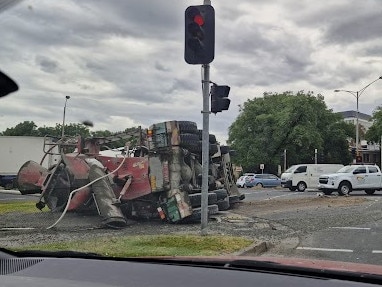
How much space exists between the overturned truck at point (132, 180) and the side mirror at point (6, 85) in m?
7.58

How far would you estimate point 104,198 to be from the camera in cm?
1075

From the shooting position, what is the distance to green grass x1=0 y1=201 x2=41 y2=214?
35.4ft

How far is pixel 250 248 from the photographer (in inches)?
290

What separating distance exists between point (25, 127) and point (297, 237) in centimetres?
555

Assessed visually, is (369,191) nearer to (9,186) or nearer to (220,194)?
(220,194)

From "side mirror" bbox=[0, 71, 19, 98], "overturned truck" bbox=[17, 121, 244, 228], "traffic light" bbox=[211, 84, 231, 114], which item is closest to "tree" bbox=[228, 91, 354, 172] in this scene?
"traffic light" bbox=[211, 84, 231, 114]

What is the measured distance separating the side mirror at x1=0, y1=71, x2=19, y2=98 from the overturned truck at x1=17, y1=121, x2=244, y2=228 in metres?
7.58

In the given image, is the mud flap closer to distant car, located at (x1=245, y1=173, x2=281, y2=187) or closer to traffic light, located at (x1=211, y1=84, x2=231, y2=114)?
traffic light, located at (x1=211, y1=84, x2=231, y2=114)

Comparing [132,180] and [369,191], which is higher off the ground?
[132,180]

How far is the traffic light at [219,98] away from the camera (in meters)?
8.20

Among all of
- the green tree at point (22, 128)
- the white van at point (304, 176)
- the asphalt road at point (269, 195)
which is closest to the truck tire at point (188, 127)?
the green tree at point (22, 128)

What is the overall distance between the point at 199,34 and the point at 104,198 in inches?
198

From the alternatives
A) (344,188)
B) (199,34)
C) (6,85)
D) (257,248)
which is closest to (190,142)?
(257,248)

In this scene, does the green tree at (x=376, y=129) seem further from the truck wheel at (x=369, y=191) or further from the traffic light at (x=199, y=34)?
the traffic light at (x=199, y=34)
